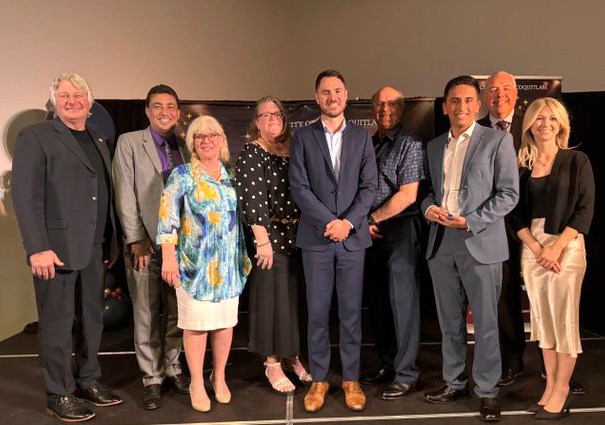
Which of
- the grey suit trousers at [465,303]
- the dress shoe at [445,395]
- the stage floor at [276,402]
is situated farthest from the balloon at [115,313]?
the grey suit trousers at [465,303]

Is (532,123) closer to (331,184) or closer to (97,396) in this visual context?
(331,184)

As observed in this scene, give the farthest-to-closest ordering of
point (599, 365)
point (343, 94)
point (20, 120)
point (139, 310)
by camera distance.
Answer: point (20, 120)
point (599, 365)
point (139, 310)
point (343, 94)

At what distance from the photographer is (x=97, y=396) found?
309cm

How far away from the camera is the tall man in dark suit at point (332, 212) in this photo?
113 inches

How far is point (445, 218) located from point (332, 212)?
594mm

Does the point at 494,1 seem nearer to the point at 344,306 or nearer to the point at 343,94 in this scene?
the point at 343,94

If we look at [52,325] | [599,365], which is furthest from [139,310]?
[599,365]

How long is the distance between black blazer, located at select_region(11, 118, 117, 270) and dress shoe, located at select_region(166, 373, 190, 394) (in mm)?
905

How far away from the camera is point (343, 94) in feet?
9.64

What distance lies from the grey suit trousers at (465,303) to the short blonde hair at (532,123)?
1.79 feet

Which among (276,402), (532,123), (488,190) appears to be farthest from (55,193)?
(532,123)

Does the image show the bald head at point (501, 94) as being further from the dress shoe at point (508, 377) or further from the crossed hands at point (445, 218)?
the dress shoe at point (508, 377)

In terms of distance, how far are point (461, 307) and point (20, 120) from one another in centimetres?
399

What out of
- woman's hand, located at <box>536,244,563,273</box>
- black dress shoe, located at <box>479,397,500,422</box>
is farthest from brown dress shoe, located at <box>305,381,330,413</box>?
woman's hand, located at <box>536,244,563,273</box>
